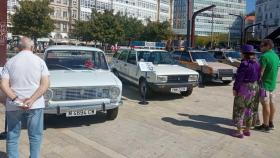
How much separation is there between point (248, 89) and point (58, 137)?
3730mm

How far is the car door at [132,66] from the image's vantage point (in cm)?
1169

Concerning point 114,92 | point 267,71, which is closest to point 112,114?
point 114,92

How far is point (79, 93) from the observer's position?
6996mm

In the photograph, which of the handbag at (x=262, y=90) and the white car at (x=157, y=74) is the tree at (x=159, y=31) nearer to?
the white car at (x=157, y=74)

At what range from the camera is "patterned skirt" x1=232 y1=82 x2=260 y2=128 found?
662 centimetres

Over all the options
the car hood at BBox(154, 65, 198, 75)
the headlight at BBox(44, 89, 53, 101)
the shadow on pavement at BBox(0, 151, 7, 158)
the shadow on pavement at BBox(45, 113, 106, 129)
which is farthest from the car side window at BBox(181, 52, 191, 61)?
the shadow on pavement at BBox(0, 151, 7, 158)

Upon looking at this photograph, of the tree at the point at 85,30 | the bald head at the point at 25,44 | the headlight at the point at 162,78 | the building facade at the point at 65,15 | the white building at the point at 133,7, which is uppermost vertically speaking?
the white building at the point at 133,7

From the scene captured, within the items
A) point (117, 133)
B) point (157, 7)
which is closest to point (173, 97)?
point (117, 133)

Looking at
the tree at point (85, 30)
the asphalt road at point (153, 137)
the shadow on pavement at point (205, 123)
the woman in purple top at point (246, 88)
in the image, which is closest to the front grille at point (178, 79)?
the asphalt road at point (153, 137)

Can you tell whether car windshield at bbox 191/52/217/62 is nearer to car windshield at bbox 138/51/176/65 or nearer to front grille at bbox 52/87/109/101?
car windshield at bbox 138/51/176/65

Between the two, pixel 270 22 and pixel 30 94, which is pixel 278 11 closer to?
pixel 270 22

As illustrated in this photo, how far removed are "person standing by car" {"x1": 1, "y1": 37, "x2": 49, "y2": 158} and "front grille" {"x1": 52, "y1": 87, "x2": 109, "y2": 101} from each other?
236 centimetres

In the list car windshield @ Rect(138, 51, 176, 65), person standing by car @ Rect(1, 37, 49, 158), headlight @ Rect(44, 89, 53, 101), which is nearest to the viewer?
person standing by car @ Rect(1, 37, 49, 158)

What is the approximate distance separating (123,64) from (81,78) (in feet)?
18.1
